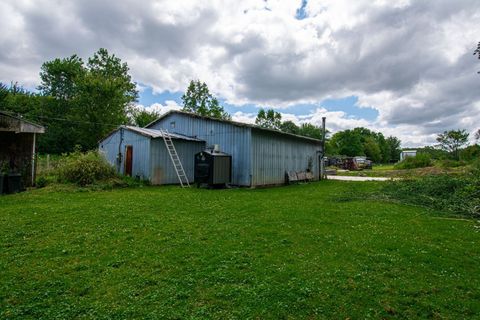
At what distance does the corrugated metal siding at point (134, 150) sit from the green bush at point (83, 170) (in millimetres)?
1439

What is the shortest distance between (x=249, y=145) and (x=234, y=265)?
32.9ft

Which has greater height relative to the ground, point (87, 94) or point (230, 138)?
point (87, 94)

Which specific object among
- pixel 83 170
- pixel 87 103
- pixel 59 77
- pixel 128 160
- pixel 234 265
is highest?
pixel 59 77

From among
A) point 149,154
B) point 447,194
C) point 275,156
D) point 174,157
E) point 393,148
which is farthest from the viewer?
point 393,148

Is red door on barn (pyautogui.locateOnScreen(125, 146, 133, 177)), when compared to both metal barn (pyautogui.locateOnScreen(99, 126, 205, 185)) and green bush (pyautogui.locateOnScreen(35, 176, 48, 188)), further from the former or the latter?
green bush (pyautogui.locateOnScreen(35, 176, 48, 188))

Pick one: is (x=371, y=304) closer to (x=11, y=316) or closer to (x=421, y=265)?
(x=421, y=265)

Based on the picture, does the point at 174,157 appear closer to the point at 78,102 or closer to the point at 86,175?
the point at 86,175

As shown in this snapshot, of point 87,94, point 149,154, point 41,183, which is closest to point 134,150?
point 149,154

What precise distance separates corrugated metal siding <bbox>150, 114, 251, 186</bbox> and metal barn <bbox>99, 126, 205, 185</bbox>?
32.4 inches

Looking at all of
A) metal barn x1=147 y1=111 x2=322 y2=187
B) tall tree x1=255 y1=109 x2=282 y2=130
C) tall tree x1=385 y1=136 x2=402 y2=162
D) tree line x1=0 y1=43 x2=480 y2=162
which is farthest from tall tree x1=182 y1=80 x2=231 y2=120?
tall tree x1=385 y1=136 x2=402 y2=162

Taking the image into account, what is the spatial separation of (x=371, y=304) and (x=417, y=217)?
17.9 feet

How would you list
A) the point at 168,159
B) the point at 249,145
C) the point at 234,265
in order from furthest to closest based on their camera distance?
the point at 168,159, the point at 249,145, the point at 234,265

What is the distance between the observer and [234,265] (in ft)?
12.7

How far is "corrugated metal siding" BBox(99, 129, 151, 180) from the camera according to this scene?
46.8 feet
